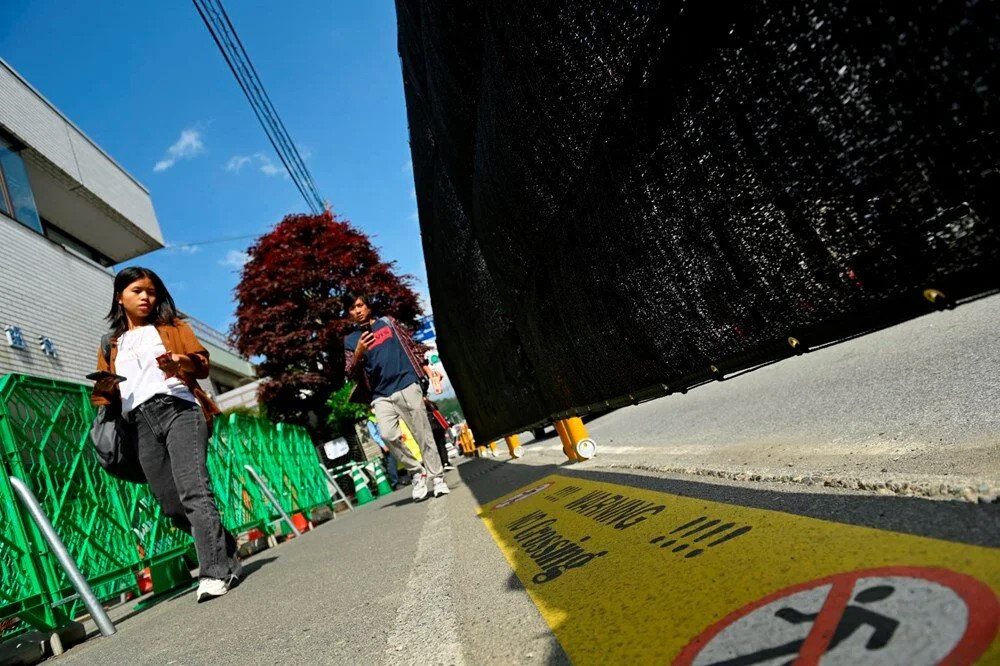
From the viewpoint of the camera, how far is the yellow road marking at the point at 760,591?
0.98 metres

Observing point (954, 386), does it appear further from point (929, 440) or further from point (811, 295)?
point (811, 295)

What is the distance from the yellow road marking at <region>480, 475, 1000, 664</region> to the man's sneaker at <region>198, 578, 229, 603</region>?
87.8 inches

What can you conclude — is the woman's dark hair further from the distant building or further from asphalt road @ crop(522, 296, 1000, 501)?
the distant building

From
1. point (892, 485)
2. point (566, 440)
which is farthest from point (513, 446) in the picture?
point (892, 485)

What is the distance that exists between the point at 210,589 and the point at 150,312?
5.41 feet

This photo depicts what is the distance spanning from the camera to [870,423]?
2918 mm

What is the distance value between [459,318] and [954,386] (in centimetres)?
437

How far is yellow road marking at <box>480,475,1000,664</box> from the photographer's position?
98 centimetres

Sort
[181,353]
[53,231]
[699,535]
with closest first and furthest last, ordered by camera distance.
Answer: [699,535]
[181,353]
[53,231]

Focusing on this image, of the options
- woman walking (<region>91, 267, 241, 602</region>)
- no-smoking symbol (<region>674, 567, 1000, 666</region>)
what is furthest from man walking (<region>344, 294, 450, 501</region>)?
no-smoking symbol (<region>674, 567, 1000, 666</region>)

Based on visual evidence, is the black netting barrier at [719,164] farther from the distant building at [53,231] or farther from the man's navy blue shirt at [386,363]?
the distant building at [53,231]

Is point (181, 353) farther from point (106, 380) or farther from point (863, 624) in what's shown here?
point (863, 624)

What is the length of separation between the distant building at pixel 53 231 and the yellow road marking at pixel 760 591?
9.90m

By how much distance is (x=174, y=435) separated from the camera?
3.82 metres
